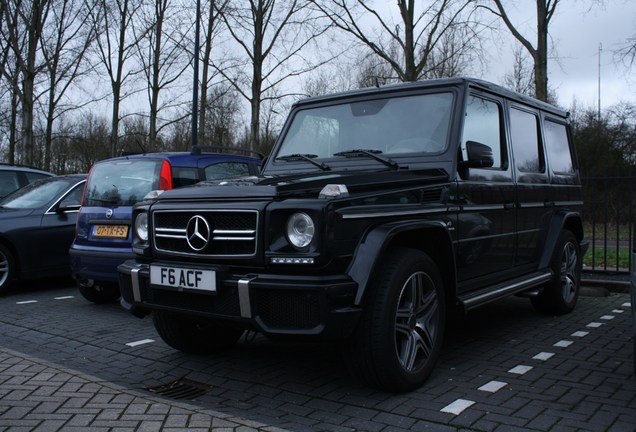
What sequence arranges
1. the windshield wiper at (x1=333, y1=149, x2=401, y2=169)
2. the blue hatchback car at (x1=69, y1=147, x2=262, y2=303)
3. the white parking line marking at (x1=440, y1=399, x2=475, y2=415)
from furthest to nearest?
the blue hatchback car at (x1=69, y1=147, x2=262, y2=303) → the windshield wiper at (x1=333, y1=149, x2=401, y2=169) → the white parking line marking at (x1=440, y1=399, x2=475, y2=415)

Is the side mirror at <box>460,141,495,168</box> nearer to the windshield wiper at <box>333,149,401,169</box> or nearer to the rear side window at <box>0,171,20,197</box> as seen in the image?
the windshield wiper at <box>333,149,401,169</box>

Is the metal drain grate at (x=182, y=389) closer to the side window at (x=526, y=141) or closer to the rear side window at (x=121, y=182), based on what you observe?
the rear side window at (x=121, y=182)

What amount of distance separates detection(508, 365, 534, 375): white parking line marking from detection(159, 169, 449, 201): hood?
1.49 meters

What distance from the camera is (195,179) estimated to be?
671 centimetres

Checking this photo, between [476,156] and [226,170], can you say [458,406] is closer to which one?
[476,156]

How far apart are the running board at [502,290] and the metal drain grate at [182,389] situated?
6.32 feet

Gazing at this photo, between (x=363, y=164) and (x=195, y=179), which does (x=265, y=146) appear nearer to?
(x=195, y=179)

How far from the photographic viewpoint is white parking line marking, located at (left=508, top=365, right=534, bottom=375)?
439 centimetres

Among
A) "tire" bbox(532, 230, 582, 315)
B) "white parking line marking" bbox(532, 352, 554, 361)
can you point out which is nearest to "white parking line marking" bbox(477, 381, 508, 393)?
"white parking line marking" bbox(532, 352, 554, 361)

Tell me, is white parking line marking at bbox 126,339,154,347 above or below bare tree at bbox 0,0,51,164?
below

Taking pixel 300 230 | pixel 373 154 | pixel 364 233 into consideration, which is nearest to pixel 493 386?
pixel 364 233

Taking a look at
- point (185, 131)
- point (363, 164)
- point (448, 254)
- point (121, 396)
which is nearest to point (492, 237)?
point (448, 254)

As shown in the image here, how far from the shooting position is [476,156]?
443cm

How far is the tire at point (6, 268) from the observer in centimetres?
791
